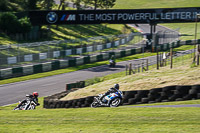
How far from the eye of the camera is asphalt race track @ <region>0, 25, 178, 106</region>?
2402 cm

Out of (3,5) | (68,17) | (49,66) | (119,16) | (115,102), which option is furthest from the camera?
(3,5)

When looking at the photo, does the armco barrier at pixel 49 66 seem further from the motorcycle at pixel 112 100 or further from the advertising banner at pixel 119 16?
the motorcycle at pixel 112 100

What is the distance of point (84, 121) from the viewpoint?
883 centimetres

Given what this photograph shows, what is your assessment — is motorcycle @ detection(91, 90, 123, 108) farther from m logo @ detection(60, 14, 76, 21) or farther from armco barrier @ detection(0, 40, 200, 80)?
m logo @ detection(60, 14, 76, 21)

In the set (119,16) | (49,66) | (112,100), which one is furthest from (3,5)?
(112,100)

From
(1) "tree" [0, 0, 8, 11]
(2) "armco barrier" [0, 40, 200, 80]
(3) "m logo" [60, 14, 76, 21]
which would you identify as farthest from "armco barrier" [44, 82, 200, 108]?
(1) "tree" [0, 0, 8, 11]

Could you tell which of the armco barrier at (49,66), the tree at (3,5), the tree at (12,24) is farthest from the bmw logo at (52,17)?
the tree at (3,5)

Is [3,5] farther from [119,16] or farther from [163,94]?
[163,94]

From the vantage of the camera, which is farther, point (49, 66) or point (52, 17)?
point (52, 17)

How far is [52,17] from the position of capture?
46375mm

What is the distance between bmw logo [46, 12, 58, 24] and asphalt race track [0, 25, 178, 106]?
40.7 feet

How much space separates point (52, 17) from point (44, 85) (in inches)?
789

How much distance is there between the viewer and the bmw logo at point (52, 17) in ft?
152

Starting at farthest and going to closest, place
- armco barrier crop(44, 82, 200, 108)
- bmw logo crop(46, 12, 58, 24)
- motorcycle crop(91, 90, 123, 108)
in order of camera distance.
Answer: bmw logo crop(46, 12, 58, 24) → motorcycle crop(91, 90, 123, 108) → armco barrier crop(44, 82, 200, 108)
